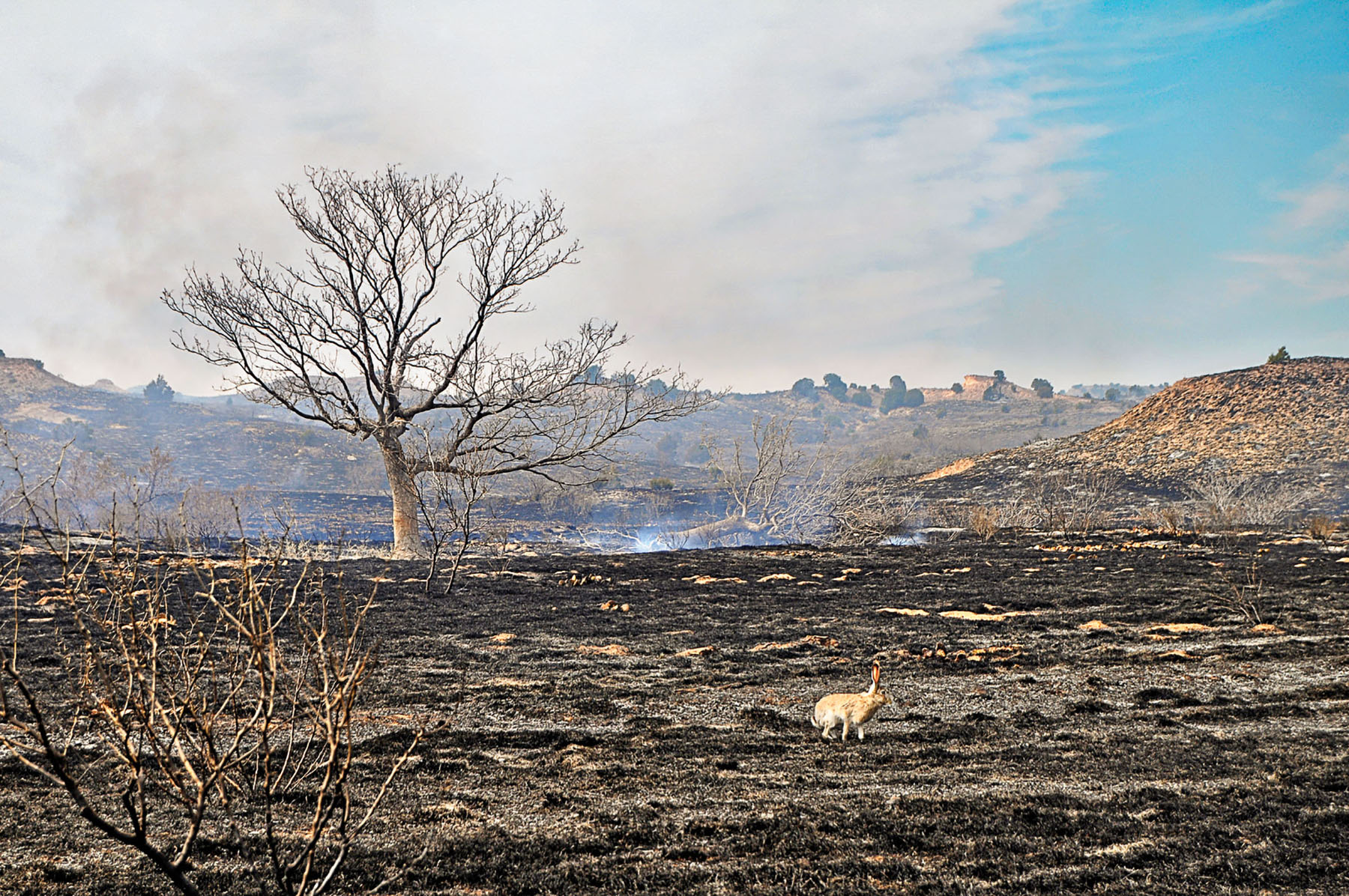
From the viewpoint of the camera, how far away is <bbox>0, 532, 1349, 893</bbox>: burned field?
2.93 meters

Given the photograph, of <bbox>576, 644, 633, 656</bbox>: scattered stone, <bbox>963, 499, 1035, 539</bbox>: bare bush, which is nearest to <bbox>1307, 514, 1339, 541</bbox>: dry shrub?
<bbox>963, 499, 1035, 539</bbox>: bare bush

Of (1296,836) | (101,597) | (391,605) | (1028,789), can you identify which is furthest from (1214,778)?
(101,597)

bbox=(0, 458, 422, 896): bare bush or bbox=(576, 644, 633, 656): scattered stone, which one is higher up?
bbox=(0, 458, 422, 896): bare bush

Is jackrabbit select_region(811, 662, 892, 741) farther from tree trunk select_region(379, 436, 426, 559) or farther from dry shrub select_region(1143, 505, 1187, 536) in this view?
dry shrub select_region(1143, 505, 1187, 536)

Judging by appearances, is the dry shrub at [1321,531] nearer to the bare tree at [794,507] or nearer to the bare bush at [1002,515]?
the bare bush at [1002,515]

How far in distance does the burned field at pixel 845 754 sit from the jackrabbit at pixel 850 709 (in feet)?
0.39

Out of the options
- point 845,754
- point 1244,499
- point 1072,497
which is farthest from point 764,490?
point 845,754

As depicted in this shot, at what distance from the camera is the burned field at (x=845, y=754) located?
2928mm

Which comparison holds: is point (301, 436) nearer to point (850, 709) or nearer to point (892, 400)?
point (850, 709)

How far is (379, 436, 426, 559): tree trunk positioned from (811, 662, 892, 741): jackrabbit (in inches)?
455

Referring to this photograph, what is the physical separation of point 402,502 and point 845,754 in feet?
42.2

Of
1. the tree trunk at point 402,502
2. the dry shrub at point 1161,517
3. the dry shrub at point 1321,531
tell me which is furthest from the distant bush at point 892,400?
the tree trunk at point 402,502

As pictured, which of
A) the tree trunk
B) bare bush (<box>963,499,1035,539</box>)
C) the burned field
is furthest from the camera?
bare bush (<box>963,499,1035,539</box>)

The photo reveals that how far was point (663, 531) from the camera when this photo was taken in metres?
27.6
